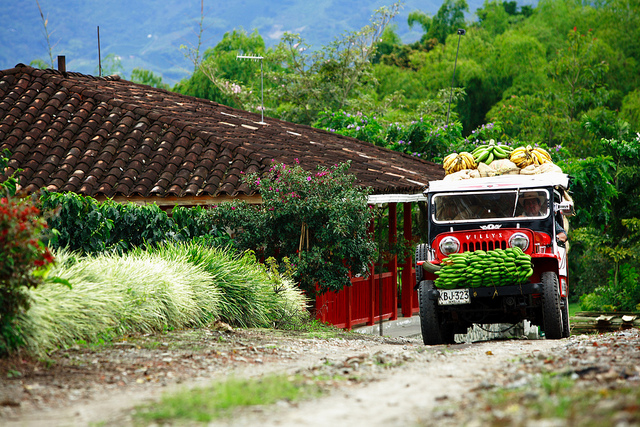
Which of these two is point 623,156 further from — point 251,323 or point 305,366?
point 305,366

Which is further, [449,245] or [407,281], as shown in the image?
[407,281]

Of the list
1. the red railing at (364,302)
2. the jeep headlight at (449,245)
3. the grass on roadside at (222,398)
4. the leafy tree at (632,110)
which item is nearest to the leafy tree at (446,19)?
the leafy tree at (632,110)

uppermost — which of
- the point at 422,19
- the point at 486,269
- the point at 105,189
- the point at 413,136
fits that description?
the point at 422,19

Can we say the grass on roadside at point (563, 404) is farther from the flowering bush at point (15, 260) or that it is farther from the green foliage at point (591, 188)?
the green foliage at point (591, 188)

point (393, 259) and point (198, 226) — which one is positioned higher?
point (198, 226)

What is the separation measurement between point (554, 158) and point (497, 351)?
1585 cm

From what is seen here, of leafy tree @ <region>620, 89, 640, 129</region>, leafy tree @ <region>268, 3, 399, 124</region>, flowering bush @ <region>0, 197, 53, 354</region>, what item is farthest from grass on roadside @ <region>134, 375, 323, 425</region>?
leafy tree @ <region>620, 89, 640, 129</region>

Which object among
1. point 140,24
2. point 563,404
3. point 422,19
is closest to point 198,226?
point 563,404

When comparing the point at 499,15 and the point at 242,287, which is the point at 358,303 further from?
the point at 499,15

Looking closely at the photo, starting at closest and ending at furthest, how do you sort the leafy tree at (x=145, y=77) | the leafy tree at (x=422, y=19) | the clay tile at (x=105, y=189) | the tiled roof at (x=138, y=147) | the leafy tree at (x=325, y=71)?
the clay tile at (x=105, y=189), the tiled roof at (x=138, y=147), the leafy tree at (x=325, y=71), the leafy tree at (x=145, y=77), the leafy tree at (x=422, y=19)

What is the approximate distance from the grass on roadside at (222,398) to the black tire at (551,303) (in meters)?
4.59

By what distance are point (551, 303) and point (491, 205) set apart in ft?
5.52

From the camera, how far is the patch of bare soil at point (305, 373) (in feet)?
17.2

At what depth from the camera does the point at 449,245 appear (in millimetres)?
10289
